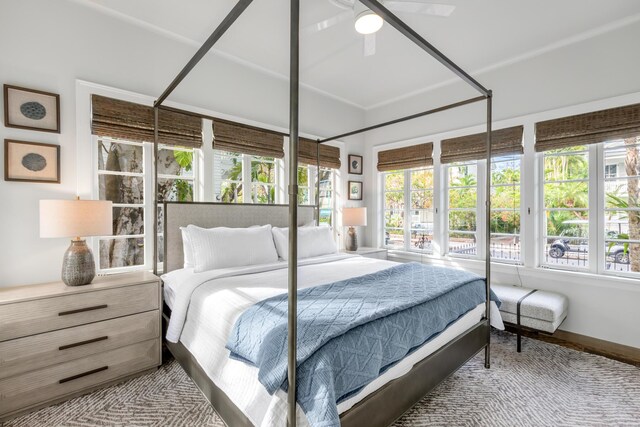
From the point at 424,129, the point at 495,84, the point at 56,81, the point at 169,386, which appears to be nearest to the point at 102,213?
the point at 56,81

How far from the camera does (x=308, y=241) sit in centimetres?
335

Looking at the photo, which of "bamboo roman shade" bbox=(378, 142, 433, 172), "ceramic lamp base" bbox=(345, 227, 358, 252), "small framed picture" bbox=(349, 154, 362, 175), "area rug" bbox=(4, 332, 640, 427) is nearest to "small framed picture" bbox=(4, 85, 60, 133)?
"area rug" bbox=(4, 332, 640, 427)

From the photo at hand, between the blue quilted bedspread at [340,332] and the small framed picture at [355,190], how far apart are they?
8.64 feet

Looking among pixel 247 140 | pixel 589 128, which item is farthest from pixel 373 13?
pixel 589 128

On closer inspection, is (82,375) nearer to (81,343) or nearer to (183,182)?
(81,343)

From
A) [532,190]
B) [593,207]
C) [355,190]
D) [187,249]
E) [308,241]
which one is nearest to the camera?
[187,249]

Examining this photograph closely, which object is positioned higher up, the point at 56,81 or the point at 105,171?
the point at 56,81

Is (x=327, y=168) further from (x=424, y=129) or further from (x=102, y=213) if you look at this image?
(x=102, y=213)

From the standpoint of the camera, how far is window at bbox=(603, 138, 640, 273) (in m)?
2.71

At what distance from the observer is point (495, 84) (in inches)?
136

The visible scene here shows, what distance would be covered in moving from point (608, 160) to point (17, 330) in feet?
15.5

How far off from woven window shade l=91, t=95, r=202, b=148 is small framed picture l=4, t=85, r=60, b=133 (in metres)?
0.24

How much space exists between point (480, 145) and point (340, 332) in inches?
124

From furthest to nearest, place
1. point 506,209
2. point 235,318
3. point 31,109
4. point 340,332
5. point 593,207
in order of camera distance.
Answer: point 506,209
point 593,207
point 31,109
point 235,318
point 340,332
